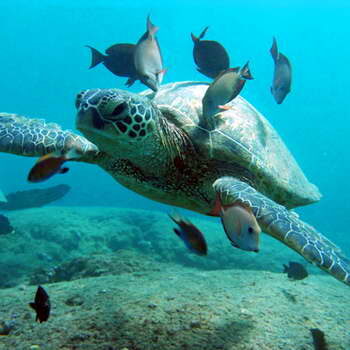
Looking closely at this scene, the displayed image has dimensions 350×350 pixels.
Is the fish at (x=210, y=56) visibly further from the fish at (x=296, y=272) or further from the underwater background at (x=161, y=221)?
the fish at (x=296, y=272)

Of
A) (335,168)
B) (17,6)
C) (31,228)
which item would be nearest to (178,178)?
(31,228)

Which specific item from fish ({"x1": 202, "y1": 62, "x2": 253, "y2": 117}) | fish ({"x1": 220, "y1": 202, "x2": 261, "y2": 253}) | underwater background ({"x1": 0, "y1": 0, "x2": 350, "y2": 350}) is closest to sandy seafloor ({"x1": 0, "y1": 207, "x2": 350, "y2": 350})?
underwater background ({"x1": 0, "y1": 0, "x2": 350, "y2": 350})

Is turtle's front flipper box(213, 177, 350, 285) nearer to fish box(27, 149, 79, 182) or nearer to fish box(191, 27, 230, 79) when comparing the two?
fish box(27, 149, 79, 182)

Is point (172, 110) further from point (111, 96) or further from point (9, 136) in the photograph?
point (9, 136)

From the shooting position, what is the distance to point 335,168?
8862 centimetres

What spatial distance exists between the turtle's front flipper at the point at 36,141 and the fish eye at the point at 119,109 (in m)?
1.10

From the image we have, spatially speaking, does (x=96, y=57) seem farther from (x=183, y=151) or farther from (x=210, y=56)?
(x=183, y=151)

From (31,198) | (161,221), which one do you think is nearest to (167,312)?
(161,221)

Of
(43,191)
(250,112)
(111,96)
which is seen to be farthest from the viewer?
(43,191)

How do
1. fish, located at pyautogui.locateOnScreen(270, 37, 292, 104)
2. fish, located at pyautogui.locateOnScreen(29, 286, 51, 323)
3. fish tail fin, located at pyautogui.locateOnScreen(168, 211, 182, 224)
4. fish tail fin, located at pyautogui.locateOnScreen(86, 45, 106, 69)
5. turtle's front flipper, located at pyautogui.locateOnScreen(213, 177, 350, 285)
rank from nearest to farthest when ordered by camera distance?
fish, located at pyautogui.locateOnScreen(29, 286, 51, 323)
fish tail fin, located at pyautogui.locateOnScreen(168, 211, 182, 224)
turtle's front flipper, located at pyautogui.locateOnScreen(213, 177, 350, 285)
fish, located at pyautogui.locateOnScreen(270, 37, 292, 104)
fish tail fin, located at pyautogui.locateOnScreen(86, 45, 106, 69)

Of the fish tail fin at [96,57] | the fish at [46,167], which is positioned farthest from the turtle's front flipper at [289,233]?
the fish tail fin at [96,57]

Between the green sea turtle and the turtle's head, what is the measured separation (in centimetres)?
1

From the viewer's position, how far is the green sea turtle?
10.1 feet

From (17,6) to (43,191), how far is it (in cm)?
7934
